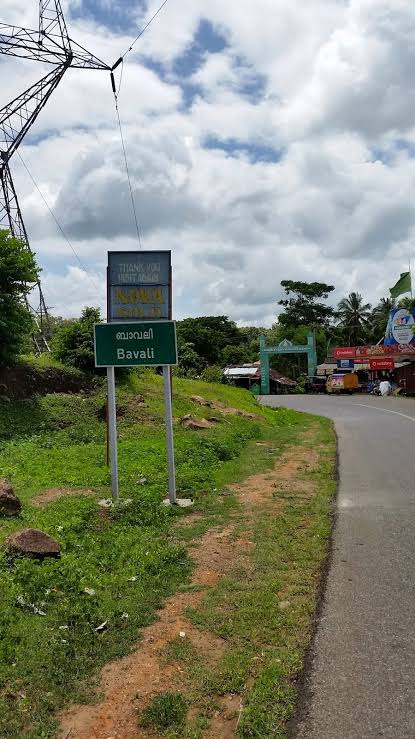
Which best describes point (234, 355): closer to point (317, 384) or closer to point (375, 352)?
point (317, 384)

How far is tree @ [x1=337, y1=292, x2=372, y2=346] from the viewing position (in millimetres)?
75312

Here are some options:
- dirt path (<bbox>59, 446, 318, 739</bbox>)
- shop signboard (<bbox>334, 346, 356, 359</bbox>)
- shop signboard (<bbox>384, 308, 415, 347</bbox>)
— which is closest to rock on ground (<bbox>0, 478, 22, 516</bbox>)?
dirt path (<bbox>59, 446, 318, 739</bbox>)

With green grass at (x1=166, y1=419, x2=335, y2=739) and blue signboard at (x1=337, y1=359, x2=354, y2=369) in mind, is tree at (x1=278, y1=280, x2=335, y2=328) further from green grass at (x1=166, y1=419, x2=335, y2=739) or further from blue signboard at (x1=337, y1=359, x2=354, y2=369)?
green grass at (x1=166, y1=419, x2=335, y2=739)

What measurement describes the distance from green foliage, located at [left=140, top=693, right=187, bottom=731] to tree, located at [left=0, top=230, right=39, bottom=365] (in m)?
13.6

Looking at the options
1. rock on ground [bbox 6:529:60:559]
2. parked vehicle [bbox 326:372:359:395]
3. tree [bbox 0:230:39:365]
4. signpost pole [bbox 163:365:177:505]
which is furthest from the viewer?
parked vehicle [bbox 326:372:359:395]

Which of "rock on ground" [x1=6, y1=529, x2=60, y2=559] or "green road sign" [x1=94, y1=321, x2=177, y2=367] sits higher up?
"green road sign" [x1=94, y1=321, x2=177, y2=367]

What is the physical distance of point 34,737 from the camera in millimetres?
3238

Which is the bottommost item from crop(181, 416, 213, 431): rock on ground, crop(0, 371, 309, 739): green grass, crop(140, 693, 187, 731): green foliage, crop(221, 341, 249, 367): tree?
crop(140, 693, 187, 731): green foliage

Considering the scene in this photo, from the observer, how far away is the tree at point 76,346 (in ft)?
68.6

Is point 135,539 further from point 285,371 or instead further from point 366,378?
point 285,371

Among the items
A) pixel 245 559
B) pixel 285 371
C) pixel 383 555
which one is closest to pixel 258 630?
pixel 245 559

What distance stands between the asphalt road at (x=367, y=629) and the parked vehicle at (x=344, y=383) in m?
47.0

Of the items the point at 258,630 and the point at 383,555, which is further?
the point at 383,555

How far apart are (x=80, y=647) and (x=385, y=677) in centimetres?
211
